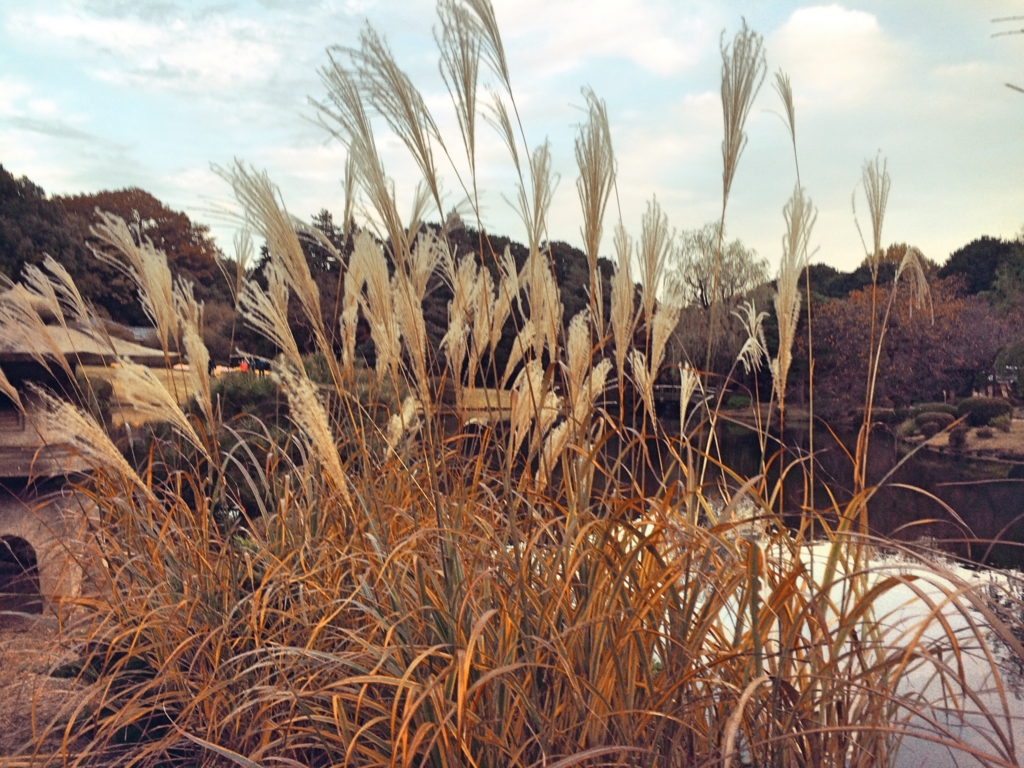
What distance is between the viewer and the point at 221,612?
2.25m

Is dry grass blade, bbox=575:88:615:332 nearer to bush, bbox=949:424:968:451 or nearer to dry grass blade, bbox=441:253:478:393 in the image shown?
dry grass blade, bbox=441:253:478:393

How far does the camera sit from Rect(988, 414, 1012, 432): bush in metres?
11.2

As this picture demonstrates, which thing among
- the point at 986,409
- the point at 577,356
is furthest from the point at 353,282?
the point at 986,409

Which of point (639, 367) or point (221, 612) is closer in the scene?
point (639, 367)

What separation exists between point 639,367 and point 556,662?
0.83 metres

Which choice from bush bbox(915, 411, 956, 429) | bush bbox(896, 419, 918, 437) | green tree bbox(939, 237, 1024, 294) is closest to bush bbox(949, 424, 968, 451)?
bush bbox(915, 411, 956, 429)

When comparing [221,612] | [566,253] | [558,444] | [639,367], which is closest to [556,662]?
[558,444]

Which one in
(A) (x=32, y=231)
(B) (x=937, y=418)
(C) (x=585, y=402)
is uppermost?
(A) (x=32, y=231)

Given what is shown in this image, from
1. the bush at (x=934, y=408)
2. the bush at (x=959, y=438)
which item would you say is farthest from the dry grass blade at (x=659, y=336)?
the bush at (x=934, y=408)

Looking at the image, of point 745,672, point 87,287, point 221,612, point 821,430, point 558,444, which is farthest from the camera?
point 821,430

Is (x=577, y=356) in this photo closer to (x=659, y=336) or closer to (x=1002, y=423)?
(x=659, y=336)

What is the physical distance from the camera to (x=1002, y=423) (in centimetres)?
1127

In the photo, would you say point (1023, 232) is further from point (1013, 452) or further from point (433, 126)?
point (433, 126)

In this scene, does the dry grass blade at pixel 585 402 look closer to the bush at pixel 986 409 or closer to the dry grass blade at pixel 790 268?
the dry grass blade at pixel 790 268
